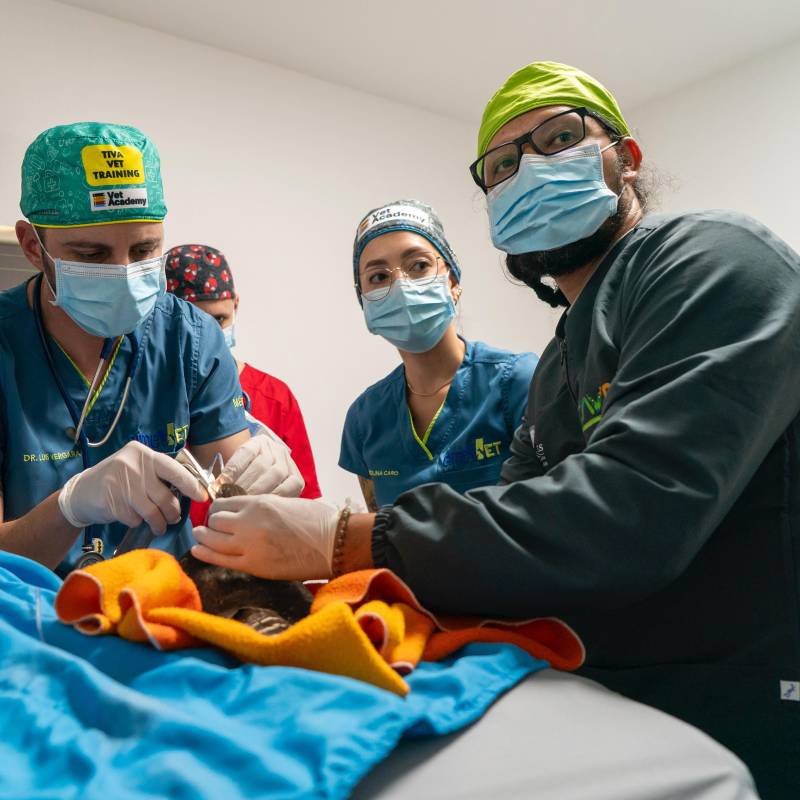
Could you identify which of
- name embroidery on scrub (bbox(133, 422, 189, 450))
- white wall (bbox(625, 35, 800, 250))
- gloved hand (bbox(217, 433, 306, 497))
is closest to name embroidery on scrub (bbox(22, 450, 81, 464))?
name embroidery on scrub (bbox(133, 422, 189, 450))

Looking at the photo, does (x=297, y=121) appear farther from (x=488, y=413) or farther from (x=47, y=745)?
(x=47, y=745)

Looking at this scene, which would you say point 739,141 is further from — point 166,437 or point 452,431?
point 166,437

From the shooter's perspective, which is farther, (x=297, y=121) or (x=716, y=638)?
(x=297, y=121)

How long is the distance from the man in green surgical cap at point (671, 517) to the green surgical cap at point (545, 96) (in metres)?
0.52

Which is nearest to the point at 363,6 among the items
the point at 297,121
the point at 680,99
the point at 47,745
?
the point at 297,121

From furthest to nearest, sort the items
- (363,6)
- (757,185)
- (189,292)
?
(757,185)
(363,6)
(189,292)

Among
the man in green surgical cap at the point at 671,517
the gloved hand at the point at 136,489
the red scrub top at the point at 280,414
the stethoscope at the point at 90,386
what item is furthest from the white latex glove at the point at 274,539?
the red scrub top at the point at 280,414

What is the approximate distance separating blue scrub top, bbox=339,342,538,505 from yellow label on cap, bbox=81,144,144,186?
3.54ft

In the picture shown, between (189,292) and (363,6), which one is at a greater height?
(363,6)

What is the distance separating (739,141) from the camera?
4613 millimetres

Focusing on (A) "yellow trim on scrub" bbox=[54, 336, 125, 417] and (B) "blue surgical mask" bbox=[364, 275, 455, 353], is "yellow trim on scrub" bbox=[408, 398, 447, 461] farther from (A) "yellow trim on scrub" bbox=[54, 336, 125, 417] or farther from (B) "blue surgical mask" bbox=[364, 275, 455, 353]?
(A) "yellow trim on scrub" bbox=[54, 336, 125, 417]

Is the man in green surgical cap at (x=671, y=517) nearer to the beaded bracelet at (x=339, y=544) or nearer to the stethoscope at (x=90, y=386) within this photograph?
the beaded bracelet at (x=339, y=544)

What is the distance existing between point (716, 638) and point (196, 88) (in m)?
3.97

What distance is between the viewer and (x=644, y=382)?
3.22 ft
